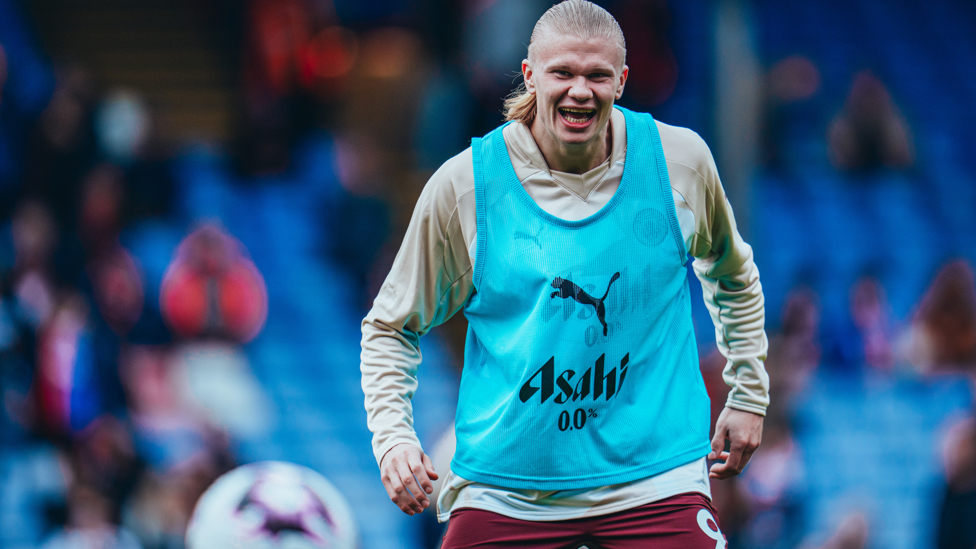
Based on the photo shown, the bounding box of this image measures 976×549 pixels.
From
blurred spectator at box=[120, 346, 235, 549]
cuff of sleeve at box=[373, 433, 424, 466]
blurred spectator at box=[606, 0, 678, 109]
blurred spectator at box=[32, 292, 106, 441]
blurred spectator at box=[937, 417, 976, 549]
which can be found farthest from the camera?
blurred spectator at box=[606, 0, 678, 109]

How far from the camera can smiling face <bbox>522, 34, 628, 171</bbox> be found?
110 inches

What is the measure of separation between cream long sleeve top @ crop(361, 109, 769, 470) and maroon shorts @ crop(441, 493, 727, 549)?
0.98 feet

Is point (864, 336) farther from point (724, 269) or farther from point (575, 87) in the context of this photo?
point (575, 87)

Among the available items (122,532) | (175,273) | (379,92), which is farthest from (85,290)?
(379,92)

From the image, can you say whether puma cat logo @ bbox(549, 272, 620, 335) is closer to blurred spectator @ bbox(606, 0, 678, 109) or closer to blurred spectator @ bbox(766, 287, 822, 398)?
blurred spectator @ bbox(766, 287, 822, 398)

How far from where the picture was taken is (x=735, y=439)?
3.06 m

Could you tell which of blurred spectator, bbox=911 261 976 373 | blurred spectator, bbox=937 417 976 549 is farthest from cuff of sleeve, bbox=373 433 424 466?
blurred spectator, bbox=911 261 976 373

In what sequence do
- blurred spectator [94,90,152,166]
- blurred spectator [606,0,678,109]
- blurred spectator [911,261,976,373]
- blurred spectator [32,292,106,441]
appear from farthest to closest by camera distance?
blurred spectator [606,0,678,109] < blurred spectator [911,261,976,373] < blurred spectator [94,90,152,166] < blurred spectator [32,292,106,441]

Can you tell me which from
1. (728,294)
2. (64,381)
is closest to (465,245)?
(728,294)

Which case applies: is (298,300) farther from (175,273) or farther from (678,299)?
(678,299)

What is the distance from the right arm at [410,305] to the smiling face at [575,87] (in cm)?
27

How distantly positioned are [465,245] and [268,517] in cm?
100

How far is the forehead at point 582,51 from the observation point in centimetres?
281

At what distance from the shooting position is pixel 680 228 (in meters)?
2.92
